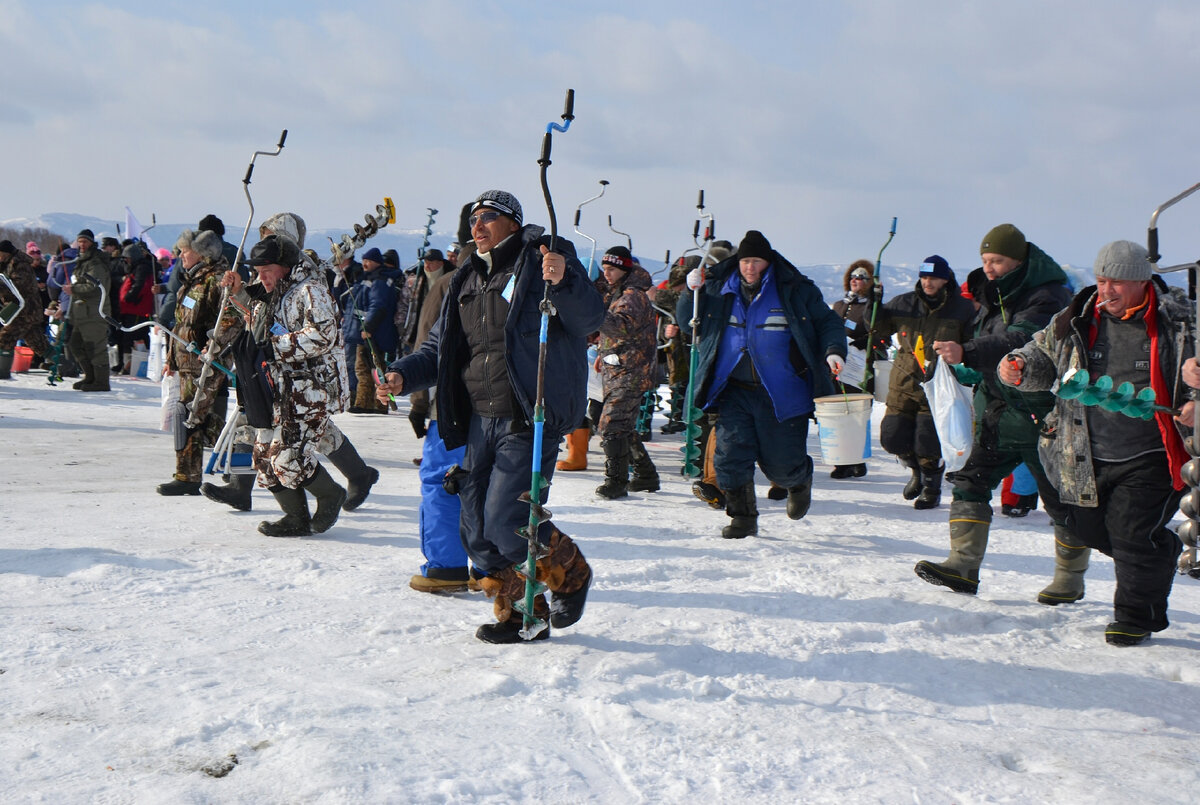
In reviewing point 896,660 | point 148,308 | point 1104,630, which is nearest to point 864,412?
point 1104,630

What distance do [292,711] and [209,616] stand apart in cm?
127

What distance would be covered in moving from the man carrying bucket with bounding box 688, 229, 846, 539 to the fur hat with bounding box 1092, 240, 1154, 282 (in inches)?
80.8

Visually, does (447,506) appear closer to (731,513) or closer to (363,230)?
(731,513)

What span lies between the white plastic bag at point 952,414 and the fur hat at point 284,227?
376cm

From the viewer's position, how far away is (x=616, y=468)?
8.11 meters

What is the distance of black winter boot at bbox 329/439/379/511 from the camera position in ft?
22.5

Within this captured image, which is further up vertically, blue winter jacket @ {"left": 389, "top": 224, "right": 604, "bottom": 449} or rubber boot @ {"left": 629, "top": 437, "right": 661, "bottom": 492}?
blue winter jacket @ {"left": 389, "top": 224, "right": 604, "bottom": 449}

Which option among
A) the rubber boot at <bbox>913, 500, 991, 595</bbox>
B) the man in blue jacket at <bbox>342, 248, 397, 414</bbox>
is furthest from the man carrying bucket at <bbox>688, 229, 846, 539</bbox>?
the man in blue jacket at <bbox>342, 248, 397, 414</bbox>

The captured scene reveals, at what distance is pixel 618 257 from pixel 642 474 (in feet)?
5.89

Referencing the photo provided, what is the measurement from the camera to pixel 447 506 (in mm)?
5109

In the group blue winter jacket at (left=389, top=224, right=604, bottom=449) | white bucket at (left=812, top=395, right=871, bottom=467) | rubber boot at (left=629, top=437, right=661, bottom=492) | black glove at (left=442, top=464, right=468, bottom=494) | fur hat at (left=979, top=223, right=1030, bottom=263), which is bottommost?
rubber boot at (left=629, top=437, right=661, bottom=492)

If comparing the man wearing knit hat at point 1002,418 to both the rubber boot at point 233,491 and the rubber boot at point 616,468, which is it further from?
the rubber boot at point 233,491

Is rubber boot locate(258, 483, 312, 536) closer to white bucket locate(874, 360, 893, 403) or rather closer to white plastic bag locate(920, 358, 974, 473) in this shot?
white plastic bag locate(920, 358, 974, 473)

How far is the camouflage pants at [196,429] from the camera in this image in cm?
723
